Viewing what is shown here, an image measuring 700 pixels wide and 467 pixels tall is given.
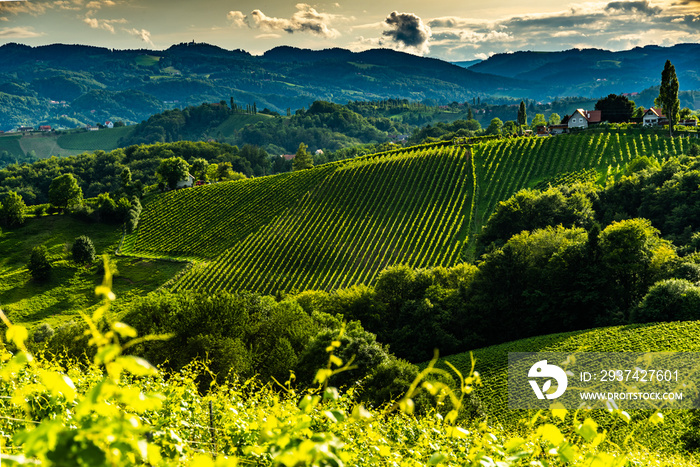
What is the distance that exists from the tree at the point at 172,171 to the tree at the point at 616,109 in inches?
3206

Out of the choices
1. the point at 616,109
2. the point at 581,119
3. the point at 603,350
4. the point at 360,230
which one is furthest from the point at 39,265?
the point at 616,109

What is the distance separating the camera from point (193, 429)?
870 cm

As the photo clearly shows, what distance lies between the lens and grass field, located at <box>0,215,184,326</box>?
211ft

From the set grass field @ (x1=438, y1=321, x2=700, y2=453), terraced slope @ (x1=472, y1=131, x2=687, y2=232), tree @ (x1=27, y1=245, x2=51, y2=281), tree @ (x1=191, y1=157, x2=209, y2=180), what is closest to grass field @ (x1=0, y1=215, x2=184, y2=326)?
tree @ (x1=27, y1=245, x2=51, y2=281)

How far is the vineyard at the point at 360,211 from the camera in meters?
66.3

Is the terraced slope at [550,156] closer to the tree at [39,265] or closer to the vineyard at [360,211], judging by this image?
the vineyard at [360,211]

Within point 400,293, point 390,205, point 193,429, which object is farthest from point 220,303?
point 390,205

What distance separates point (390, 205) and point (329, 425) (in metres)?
69.5

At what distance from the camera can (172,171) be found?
10281 cm

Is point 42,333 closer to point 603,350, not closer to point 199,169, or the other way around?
point 603,350

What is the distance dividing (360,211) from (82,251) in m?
40.8

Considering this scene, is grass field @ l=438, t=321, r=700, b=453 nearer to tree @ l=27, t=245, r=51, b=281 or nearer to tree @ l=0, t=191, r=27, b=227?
tree @ l=27, t=245, r=51, b=281

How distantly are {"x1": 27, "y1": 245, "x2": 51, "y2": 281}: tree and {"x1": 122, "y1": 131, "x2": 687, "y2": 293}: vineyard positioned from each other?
39.9 ft

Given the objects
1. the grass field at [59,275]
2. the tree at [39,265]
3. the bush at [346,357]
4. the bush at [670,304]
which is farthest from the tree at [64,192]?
the bush at [670,304]
